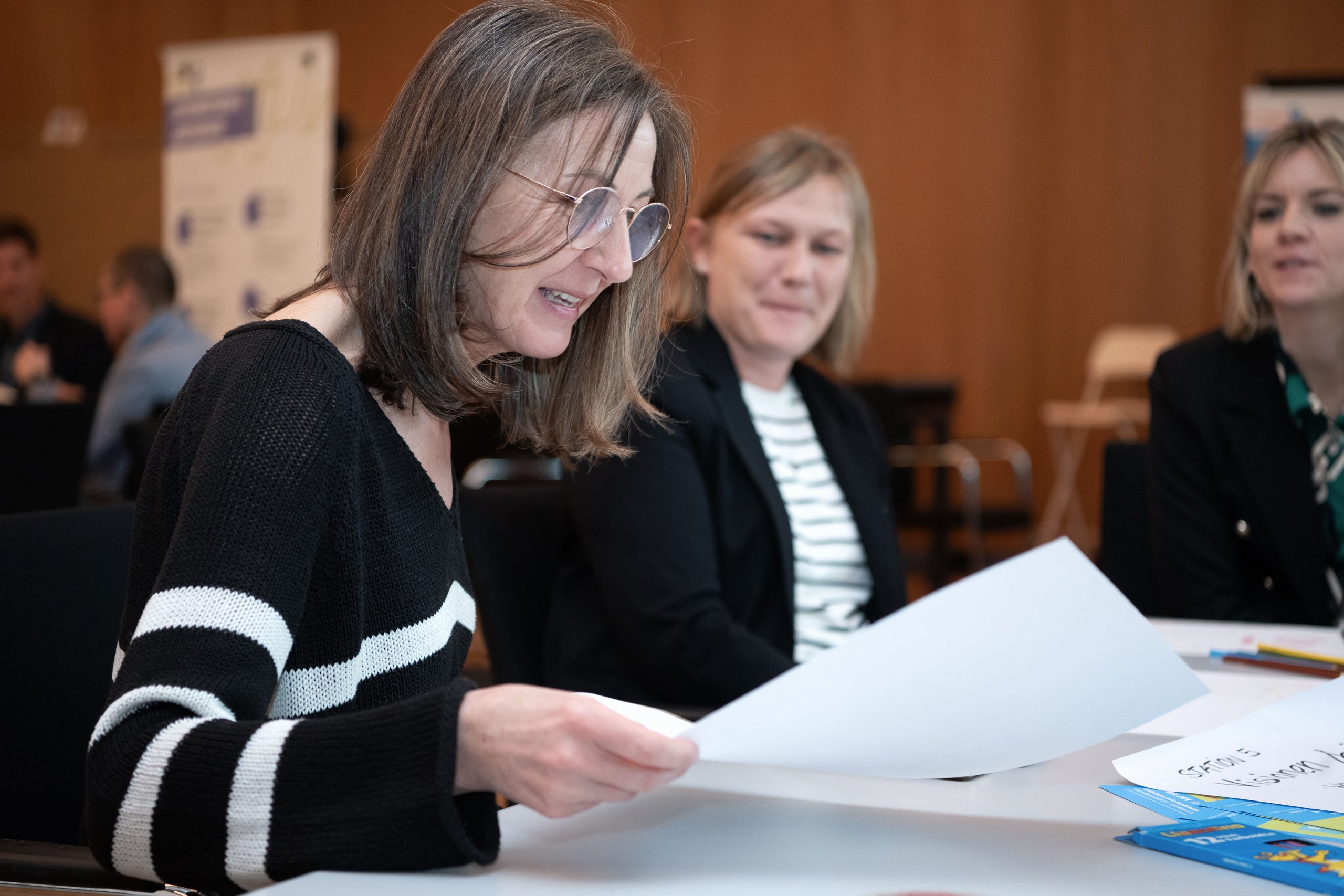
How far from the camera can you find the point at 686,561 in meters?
1.75

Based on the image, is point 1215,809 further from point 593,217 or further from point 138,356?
point 138,356

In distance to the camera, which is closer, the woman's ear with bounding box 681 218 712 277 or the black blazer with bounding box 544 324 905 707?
the black blazer with bounding box 544 324 905 707

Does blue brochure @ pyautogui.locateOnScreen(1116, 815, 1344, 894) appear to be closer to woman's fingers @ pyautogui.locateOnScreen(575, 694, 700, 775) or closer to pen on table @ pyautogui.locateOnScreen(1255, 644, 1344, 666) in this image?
woman's fingers @ pyautogui.locateOnScreen(575, 694, 700, 775)

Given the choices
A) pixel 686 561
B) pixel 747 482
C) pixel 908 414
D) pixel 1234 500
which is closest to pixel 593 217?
pixel 686 561

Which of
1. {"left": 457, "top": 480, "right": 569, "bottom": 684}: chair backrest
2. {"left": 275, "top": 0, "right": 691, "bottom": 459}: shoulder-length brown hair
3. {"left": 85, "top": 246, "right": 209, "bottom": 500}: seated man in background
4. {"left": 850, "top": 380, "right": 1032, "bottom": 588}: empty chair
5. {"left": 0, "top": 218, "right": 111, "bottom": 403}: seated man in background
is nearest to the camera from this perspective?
{"left": 275, "top": 0, "right": 691, "bottom": 459}: shoulder-length brown hair

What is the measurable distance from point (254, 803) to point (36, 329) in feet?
21.4

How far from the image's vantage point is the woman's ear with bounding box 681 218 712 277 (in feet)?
7.11

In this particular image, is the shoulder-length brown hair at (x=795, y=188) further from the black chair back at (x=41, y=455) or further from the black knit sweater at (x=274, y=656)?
the black chair back at (x=41, y=455)

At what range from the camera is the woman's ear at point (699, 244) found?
2.17m

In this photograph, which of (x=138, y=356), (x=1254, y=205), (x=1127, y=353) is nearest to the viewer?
(x=1254, y=205)

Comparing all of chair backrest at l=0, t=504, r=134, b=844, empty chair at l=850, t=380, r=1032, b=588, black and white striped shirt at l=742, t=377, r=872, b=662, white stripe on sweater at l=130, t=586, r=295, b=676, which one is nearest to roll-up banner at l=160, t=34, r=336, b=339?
empty chair at l=850, t=380, r=1032, b=588

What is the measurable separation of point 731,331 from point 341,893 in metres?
1.48

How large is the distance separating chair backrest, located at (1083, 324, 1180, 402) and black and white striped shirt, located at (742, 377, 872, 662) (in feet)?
16.2

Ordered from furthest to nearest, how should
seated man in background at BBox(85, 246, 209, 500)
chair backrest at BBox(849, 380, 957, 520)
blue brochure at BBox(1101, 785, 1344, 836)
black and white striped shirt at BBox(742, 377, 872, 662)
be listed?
chair backrest at BBox(849, 380, 957, 520) < seated man in background at BBox(85, 246, 209, 500) < black and white striped shirt at BBox(742, 377, 872, 662) < blue brochure at BBox(1101, 785, 1344, 836)
